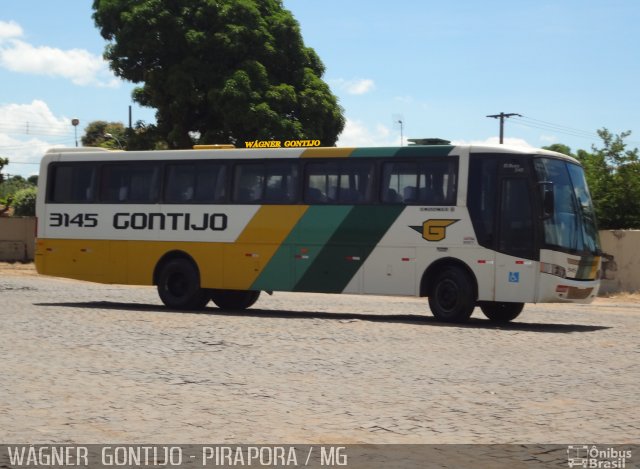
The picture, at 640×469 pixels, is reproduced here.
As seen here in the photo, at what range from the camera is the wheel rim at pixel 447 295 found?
1961 centimetres

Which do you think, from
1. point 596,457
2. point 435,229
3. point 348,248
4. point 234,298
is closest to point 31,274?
point 234,298

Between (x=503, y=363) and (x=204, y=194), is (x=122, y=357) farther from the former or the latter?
(x=204, y=194)

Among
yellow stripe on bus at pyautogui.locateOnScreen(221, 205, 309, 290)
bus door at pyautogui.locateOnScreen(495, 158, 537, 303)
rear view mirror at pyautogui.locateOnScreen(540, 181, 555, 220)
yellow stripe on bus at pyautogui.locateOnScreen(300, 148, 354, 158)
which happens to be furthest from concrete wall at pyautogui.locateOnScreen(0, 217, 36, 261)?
rear view mirror at pyautogui.locateOnScreen(540, 181, 555, 220)

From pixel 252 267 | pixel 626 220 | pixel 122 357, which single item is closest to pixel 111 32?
pixel 626 220

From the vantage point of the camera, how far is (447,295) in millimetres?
19797

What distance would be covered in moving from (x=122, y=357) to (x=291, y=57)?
34.6 m

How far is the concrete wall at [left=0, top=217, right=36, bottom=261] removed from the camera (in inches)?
1812

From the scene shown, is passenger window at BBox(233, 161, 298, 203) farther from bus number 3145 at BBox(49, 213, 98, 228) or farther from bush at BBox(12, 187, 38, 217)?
bush at BBox(12, 187, 38, 217)

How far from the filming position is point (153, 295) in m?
28.8

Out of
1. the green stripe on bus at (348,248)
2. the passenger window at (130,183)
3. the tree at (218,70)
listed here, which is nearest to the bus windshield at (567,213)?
the green stripe on bus at (348,248)

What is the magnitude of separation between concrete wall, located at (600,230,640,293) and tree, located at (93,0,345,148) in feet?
52.7

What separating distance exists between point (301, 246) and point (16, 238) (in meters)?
28.1

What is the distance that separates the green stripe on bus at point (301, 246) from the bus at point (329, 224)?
26 mm

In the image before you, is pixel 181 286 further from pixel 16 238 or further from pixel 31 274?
pixel 16 238
